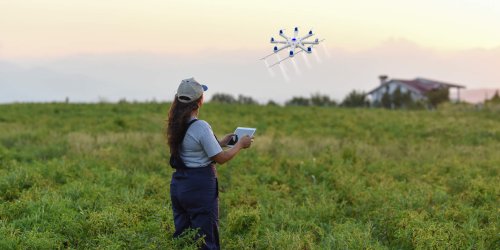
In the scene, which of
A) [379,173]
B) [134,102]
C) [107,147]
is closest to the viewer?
[379,173]

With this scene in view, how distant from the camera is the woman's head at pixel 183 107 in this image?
470cm

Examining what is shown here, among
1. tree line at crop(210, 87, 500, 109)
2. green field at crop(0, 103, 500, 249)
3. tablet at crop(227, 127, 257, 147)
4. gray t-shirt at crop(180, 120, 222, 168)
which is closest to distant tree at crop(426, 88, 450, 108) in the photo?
tree line at crop(210, 87, 500, 109)

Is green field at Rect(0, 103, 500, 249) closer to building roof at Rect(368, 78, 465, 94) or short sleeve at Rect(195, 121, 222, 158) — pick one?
short sleeve at Rect(195, 121, 222, 158)

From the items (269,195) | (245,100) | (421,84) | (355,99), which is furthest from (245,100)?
(421,84)

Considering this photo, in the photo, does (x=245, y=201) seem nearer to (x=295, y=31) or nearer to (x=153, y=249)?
(x=153, y=249)

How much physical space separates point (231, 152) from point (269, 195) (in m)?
3.91

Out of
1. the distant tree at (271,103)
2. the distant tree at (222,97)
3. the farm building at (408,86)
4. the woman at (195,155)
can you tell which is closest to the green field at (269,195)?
the woman at (195,155)

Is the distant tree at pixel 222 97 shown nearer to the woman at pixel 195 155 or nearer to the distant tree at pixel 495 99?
the distant tree at pixel 495 99

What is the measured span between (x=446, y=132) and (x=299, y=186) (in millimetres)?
13217

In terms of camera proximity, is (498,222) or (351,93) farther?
(351,93)

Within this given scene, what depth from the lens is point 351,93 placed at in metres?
52.3

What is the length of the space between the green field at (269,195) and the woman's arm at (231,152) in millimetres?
883

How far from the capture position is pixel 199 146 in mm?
4738

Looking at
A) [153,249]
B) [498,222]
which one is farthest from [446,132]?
[153,249]
